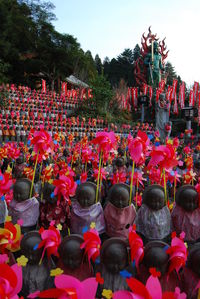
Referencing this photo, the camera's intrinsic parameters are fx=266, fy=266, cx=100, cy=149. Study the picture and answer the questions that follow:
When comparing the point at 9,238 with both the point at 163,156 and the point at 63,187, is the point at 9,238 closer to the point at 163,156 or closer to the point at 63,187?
the point at 63,187

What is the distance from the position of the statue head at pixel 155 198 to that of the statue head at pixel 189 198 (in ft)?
0.66

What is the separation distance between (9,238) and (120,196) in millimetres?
1185

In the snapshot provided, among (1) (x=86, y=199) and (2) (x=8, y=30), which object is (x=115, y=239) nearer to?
(1) (x=86, y=199)

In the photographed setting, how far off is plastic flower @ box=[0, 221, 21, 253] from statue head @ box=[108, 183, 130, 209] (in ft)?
3.40

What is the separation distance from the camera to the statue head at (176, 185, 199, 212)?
2.78 metres

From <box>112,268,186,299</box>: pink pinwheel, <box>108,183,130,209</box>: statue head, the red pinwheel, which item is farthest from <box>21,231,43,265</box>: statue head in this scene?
<box>112,268,186,299</box>: pink pinwheel

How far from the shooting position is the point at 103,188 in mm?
4273

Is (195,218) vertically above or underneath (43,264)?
above

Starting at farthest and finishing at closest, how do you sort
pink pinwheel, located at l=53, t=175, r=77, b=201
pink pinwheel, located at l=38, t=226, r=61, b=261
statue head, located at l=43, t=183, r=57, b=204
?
statue head, located at l=43, t=183, r=57, b=204 → pink pinwheel, located at l=53, t=175, r=77, b=201 → pink pinwheel, located at l=38, t=226, r=61, b=261

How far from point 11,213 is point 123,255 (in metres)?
1.70

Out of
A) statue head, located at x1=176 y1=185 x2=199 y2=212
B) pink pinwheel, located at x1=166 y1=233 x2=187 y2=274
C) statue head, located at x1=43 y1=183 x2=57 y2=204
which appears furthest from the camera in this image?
statue head, located at x1=43 y1=183 x2=57 y2=204

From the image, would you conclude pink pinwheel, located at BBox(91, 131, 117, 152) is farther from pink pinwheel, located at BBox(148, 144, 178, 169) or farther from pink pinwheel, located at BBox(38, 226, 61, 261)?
pink pinwheel, located at BBox(38, 226, 61, 261)

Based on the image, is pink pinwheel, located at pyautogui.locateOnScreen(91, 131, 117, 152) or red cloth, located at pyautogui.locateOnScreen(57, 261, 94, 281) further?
pink pinwheel, located at pyautogui.locateOnScreen(91, 131, 117, 152)

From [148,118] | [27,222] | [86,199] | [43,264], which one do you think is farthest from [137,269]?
[148,118]
